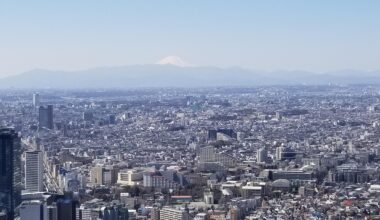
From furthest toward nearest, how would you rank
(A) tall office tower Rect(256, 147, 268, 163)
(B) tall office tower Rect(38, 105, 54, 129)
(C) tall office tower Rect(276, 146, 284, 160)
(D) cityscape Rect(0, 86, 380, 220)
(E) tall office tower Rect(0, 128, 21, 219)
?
(B) tall office tower Rect(38, 105, 54, 129)
(C) tall office tower Rect(276, 146, 284, 160)
(A) tall office tower Rect(256, 147, 268, 163)
(D) cityscape Rect(0, 86, 380, 220)
(E) tall office tower Rect(0, 128, 21, 219)

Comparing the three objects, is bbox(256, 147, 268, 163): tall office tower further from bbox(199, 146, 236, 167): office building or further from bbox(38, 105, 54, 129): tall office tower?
bbox(38, 105, 54, 129): tall office tower

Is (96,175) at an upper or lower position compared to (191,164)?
upper

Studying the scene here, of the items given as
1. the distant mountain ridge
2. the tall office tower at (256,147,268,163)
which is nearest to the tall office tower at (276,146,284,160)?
the tall office tower at (256,147,268,163)

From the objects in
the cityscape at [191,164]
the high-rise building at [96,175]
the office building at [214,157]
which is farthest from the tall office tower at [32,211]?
the office building at [214,157]

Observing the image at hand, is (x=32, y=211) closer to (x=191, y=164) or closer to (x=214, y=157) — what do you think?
(x=191, y=164)

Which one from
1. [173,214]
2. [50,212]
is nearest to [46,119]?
[173,214]

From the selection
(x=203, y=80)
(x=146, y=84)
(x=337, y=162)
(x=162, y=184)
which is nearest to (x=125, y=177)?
(x=162, y=184)

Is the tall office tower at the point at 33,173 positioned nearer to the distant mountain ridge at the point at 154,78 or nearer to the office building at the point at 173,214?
the office building at the point at 173,214
